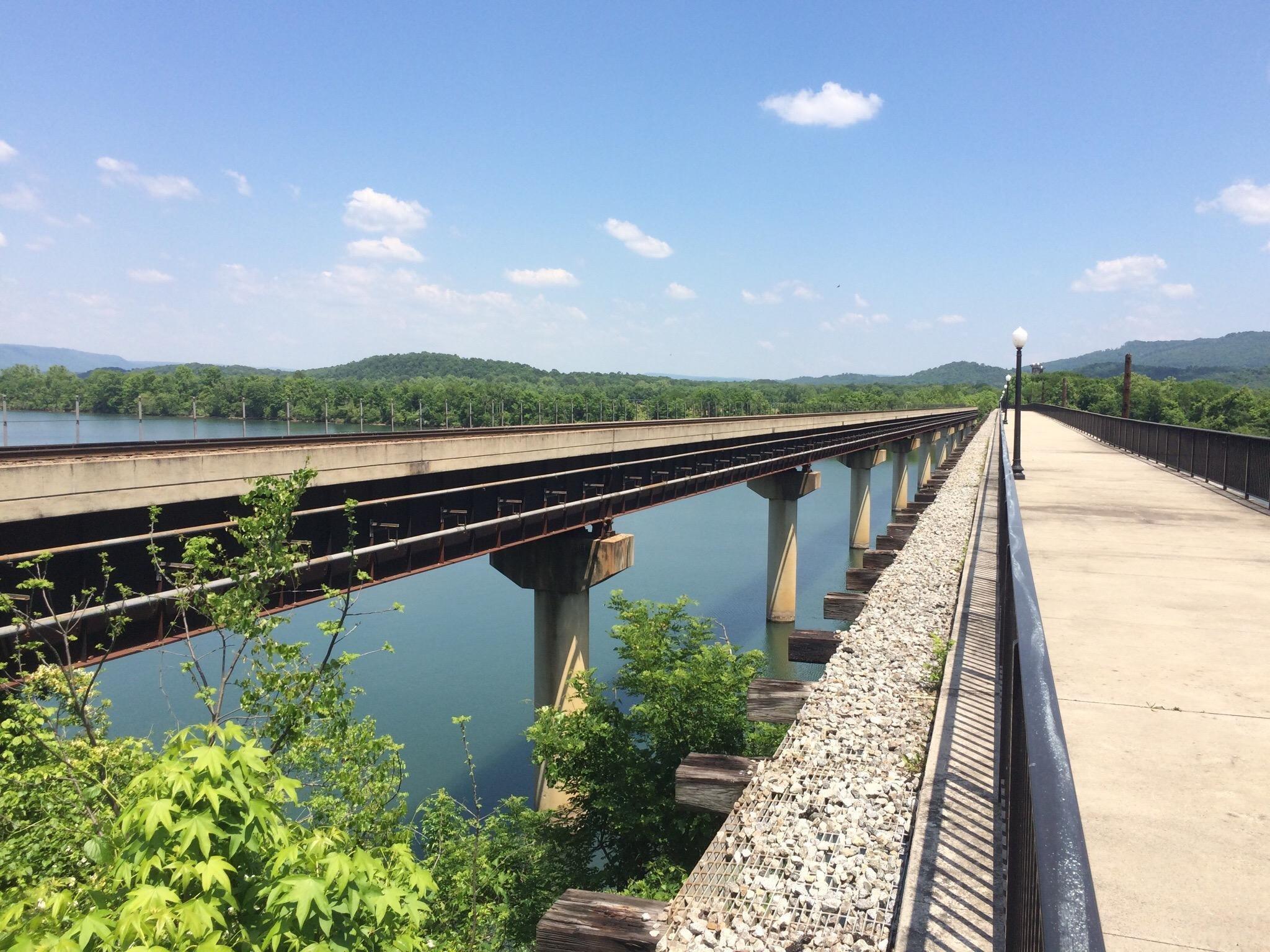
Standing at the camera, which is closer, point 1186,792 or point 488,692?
point 1186,792

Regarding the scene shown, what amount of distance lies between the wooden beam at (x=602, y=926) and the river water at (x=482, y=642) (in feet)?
9.95

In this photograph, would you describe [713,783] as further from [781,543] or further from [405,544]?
[781,543]

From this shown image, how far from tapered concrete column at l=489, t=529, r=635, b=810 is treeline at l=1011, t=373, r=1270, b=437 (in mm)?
96686

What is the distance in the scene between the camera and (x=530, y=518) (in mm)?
17531

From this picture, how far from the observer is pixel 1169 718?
568 centimetres

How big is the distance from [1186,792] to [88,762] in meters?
7.75

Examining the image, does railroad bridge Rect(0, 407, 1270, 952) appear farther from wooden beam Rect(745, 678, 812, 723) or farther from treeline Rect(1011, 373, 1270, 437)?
treeline Rect(1011, 373, 1270, 437)

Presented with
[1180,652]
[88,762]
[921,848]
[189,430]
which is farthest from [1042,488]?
[189,430]

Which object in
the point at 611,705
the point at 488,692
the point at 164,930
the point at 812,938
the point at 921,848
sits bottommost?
the point at 488,692

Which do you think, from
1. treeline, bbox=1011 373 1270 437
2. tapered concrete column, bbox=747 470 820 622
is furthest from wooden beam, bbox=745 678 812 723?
treeline, bbox=1011 373 1270 437

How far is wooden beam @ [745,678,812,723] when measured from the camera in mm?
7512

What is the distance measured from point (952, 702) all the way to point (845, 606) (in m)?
3.92

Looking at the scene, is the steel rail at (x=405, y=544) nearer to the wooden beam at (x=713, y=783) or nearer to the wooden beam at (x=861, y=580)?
the wooden beam at (x=713, y=783)

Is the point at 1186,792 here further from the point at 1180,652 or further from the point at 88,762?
the point at 88,762
